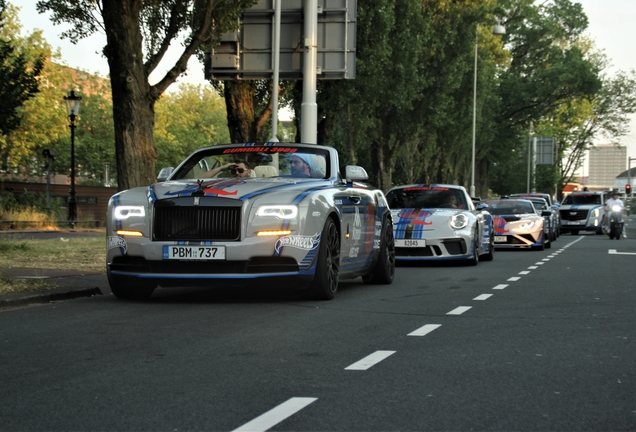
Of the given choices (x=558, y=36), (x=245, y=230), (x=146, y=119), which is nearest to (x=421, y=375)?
(x=245, y=230)

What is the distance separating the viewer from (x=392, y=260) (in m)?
14.2

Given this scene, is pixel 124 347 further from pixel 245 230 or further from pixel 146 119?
pixel 146 119

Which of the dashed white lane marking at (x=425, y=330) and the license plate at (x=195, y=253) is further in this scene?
the license plate at (x=195, y=253)

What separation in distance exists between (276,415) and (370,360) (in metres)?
1.89

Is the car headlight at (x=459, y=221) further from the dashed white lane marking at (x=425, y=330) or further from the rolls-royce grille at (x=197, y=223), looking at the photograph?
the dashed white lane marking at (x=425, y=330)

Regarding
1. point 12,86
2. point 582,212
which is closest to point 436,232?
point 12,86

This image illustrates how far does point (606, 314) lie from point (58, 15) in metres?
15.8

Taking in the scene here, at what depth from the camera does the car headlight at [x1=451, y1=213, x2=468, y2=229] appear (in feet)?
60.4

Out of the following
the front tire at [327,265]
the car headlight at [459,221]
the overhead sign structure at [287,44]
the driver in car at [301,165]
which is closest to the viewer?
the front tire at [327,265]

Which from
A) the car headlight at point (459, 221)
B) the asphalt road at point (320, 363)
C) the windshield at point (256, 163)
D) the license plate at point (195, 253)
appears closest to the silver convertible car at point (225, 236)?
the license plate at point (195, 253)

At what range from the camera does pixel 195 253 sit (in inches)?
405

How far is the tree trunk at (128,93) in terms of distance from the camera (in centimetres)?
1889

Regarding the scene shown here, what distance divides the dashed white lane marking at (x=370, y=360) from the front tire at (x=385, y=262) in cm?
624

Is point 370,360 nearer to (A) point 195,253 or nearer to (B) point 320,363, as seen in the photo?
(B) point 320,363
